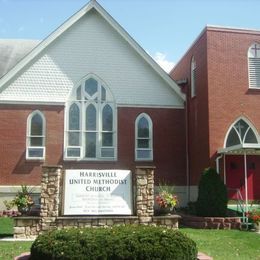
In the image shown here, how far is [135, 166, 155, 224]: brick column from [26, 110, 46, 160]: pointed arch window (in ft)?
28.4

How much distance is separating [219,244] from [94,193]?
392cm

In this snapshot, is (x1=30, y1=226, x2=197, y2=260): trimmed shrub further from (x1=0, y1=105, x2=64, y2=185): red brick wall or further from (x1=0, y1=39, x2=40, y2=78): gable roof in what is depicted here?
(x1=0, y1=39, x2=40, y2=78): gable roof

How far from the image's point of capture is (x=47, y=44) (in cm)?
2252

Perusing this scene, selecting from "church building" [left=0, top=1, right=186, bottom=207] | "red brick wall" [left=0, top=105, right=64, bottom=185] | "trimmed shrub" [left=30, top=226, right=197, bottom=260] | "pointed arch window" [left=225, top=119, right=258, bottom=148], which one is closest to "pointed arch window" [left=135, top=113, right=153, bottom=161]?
"church building" [left=0, top=1, right=186, bottom=207]

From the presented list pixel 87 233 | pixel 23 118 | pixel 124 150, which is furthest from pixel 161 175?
pixel 87 233

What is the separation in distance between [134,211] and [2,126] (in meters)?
10.2

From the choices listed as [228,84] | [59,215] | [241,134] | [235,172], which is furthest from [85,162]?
[59,215]

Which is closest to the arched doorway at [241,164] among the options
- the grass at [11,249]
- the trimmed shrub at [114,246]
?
the grass at [11,249]

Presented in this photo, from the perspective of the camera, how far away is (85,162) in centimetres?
2223

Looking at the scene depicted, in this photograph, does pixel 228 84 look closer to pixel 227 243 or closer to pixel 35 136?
pixel 227 243

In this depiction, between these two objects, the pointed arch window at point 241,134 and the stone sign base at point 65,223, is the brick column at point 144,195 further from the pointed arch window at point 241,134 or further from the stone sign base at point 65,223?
the pointed arch window at point 241,134

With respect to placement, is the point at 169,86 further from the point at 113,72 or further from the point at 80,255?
the point at 80,255

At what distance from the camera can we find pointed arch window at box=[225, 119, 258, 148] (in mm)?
20938

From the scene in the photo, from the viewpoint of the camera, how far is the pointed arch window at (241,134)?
20.9 meters
